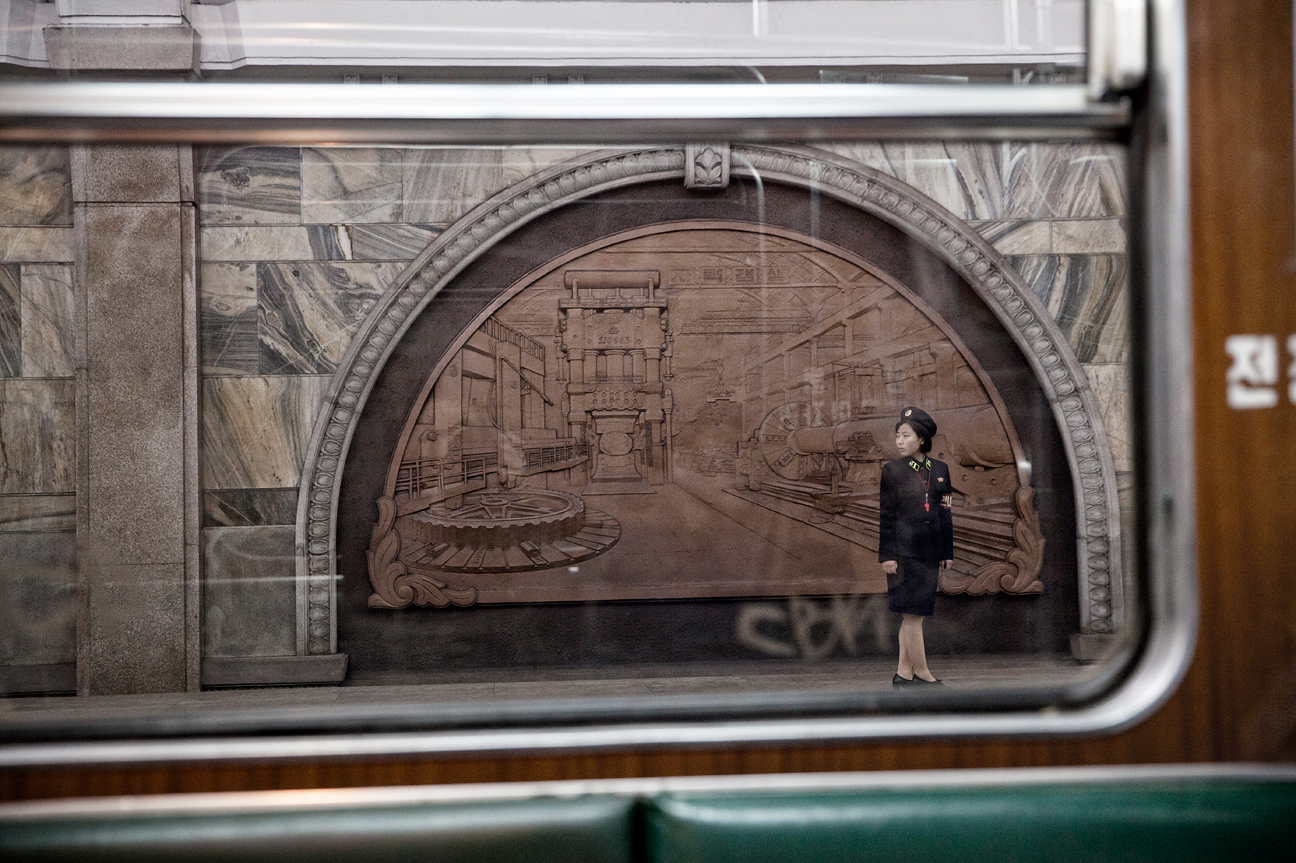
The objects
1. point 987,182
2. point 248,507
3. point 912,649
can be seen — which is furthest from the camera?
point 987,182

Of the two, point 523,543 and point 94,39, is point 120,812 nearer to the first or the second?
point 523,543

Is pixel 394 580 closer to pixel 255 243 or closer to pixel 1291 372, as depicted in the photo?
pixel 255 243

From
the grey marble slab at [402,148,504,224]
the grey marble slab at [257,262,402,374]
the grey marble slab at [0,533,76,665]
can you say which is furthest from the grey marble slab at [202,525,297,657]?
the grey marble slab at [402,148,504,224]

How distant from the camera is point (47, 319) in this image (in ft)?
10.7

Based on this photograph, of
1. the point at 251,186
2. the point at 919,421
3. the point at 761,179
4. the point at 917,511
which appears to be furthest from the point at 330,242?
the point at 917,511

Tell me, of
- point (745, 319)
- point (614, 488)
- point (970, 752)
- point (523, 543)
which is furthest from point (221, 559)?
point (970, 752)

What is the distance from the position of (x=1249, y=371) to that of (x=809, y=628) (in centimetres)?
271

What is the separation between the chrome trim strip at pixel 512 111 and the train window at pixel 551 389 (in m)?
2.31

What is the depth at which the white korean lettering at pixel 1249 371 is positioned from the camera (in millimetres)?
933

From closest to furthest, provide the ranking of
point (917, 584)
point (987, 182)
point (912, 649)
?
point (917, 584) → point (912, 649) → point (987, 182)

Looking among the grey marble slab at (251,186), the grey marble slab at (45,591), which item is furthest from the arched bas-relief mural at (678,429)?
the grey marble slab at (45,591)

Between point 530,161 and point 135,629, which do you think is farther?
point 530,161

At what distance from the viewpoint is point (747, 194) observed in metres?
3.52

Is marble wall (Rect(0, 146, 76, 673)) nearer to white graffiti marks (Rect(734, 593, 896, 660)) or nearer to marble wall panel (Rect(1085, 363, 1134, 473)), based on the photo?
white graffiti marks (Rect(734, 593, 896, 660))
